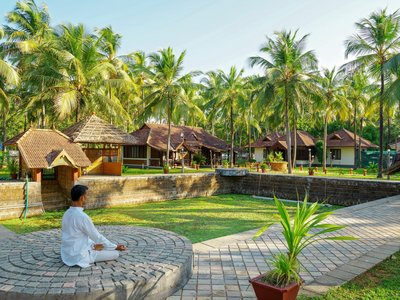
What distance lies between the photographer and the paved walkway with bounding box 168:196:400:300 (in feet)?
14.3

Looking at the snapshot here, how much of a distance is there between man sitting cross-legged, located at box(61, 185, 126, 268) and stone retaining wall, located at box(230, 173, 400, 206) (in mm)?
9985

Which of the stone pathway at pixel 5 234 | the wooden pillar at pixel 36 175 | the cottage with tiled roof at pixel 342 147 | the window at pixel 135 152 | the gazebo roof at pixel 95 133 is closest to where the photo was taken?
the stone pathway at pixel 5 234

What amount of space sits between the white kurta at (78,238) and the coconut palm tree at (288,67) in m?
17.1

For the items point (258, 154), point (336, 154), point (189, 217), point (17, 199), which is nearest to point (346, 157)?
point (336, 154)

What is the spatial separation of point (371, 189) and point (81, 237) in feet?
42.3

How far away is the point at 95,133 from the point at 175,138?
13.2 m

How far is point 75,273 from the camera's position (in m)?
4.10

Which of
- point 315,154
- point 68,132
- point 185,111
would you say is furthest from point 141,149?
point 315,154

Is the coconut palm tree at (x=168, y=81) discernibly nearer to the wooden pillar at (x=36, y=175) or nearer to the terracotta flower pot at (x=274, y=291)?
the wooden pillar at (x=36, y=175)

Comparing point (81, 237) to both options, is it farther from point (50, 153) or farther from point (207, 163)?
point (207, 163)

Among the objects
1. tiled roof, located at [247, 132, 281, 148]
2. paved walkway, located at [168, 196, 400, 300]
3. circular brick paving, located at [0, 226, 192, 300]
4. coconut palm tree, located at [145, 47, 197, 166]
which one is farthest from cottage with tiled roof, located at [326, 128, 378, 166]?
circular brick paving, located at [0, 226, 192, 300]

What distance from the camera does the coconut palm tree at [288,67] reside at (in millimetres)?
19594

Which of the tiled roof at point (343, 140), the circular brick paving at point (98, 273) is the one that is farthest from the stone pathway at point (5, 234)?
the tiled roof at point (343, 140)

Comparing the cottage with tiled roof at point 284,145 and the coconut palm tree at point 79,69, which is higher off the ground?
the coconut palm tree at point 79,69
